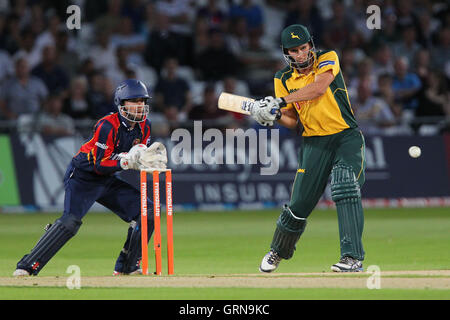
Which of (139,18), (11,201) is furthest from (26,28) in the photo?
(11,201)

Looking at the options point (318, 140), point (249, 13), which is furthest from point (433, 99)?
point (318, 140)

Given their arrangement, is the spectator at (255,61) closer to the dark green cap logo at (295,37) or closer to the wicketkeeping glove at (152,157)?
the dark green cap logo at (295,37)

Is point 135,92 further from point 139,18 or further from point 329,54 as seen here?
point 139,18

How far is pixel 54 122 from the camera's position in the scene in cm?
2017

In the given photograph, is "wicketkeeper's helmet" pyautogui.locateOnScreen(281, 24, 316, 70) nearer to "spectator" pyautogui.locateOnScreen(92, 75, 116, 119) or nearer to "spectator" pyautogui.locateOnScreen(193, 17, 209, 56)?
"spectator" pyautogui.locateOnScreen(92, 75, 116, 119)

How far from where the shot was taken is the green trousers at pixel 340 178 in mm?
10055

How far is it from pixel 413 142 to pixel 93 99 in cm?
689

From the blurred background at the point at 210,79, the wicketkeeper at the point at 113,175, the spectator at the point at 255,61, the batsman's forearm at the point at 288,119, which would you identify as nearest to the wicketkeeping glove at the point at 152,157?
the wicketkeeper at the point at 113,175

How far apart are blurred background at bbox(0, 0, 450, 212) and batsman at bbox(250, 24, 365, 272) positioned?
921cm

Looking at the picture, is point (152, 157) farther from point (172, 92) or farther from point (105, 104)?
point (172, 92)

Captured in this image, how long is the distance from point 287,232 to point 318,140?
107 cm

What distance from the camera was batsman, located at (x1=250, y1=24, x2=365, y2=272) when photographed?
10078 mm

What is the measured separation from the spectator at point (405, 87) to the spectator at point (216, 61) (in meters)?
3.80
